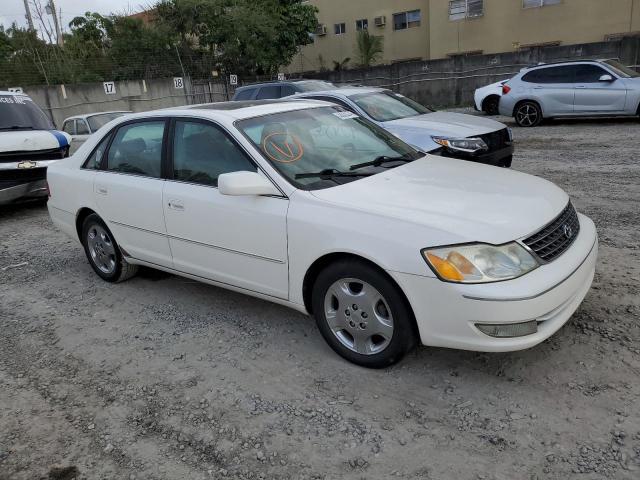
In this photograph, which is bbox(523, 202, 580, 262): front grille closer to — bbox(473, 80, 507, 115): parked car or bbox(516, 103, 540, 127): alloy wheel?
bbox(516, 103, 540, 127): alloy wheel

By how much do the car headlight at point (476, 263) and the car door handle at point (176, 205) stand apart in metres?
2.00

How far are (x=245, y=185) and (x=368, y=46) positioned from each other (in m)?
30.1

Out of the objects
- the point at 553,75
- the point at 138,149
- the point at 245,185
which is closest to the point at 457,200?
the point at 245,185

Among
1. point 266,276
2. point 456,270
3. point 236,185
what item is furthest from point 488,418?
point 236,185

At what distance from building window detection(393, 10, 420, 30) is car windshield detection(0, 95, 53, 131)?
26.3m

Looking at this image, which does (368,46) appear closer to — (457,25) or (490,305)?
(457,25)

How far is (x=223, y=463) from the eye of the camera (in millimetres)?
2682

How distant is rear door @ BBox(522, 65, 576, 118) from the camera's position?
1316cm

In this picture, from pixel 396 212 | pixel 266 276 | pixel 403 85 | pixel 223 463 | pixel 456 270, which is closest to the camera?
pixel 223 463

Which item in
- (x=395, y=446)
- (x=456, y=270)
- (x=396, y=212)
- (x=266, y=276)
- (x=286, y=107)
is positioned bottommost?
(x=395, y=446)

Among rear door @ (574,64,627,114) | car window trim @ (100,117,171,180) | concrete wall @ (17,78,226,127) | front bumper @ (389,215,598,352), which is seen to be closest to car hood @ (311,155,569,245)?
front bumper @ (389,215,598,352)

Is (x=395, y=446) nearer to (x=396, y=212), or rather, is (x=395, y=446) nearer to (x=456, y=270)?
(x=456, y=270)

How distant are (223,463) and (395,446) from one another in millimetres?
861

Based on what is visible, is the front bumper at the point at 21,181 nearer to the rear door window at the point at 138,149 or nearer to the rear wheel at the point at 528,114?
the rear door window at the point at 138,149
